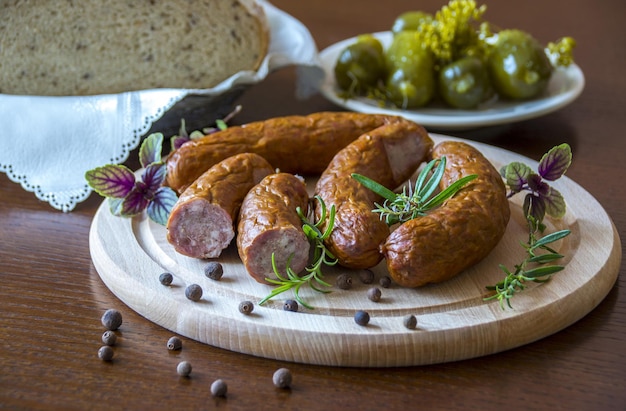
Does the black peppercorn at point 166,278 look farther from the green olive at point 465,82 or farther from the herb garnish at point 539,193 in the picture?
the green olive at point 465,82

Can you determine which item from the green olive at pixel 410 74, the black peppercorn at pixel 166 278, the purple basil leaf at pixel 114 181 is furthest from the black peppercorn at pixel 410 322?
the green olive at pixel 410 74

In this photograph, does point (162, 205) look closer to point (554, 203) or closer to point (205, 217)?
point (205, 217)

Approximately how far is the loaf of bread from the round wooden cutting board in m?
0.81

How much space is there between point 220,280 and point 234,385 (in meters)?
0.33

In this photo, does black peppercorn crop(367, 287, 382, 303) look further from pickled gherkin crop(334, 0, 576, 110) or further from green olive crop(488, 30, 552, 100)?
green olive crop(488, 30, 552, 100)

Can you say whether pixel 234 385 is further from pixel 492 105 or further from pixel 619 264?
pixel 492 105

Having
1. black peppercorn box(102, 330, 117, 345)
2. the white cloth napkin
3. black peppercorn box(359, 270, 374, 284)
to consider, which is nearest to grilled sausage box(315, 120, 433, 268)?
black peppercorn box(359, 270, 374, 284)

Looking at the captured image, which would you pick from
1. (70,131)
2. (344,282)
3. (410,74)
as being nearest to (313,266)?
(344,282)

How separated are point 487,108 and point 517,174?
0.80 m

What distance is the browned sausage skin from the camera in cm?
170

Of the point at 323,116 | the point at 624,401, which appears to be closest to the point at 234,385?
the point at 624,401

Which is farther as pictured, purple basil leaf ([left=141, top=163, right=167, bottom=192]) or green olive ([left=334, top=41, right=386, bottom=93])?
green olive ([left=334, top=41, right=386, bottom=93])

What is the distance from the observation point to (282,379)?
152 centimetres

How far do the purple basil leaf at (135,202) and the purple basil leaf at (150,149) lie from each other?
95 millimetres
